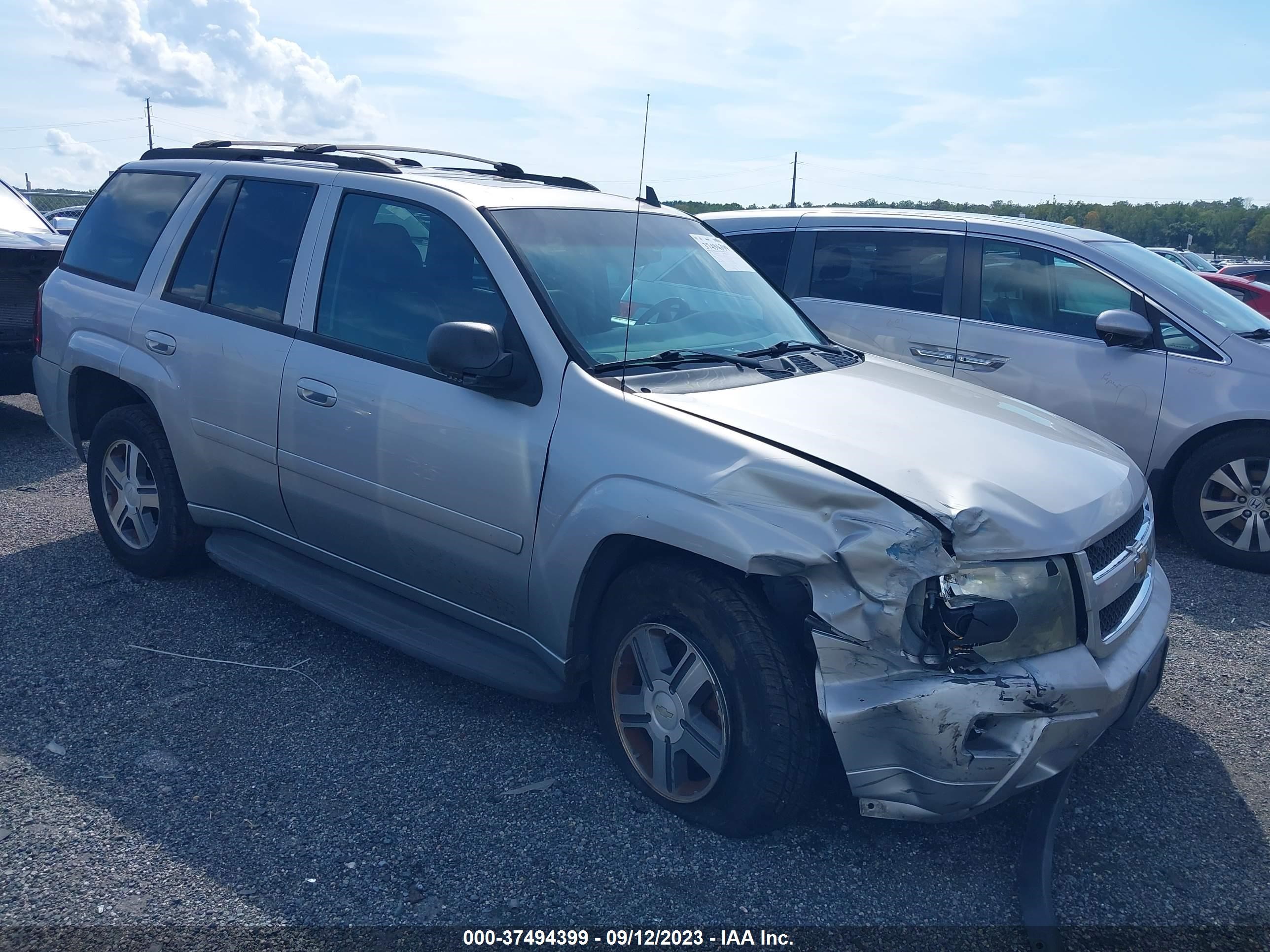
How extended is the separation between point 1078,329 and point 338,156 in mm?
4301

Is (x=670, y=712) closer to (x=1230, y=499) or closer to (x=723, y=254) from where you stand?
(x=723, y=254)

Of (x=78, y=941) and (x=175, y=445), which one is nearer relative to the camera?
(x=78, y=941)

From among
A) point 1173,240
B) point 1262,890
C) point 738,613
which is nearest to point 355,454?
point 738,613

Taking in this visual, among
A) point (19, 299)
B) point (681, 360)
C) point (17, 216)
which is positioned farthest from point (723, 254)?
point (17, 216)

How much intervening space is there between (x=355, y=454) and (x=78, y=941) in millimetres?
1737

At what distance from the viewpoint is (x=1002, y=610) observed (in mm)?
2551

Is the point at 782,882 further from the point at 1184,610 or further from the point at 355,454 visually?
the point at 1184,610

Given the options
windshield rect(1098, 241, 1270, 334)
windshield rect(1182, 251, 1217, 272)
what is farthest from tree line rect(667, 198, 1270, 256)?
windshield rect(1098, 241, 1270, 334)

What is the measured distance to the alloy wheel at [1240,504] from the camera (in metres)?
5.43

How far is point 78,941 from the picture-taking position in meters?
2.46

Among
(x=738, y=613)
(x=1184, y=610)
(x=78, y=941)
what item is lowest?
(x=78, y=941)

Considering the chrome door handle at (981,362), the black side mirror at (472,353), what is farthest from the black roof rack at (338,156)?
the chrome door handle at (981,362)

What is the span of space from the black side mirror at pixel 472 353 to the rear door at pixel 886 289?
3.56m

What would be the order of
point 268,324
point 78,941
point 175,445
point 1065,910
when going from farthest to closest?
point 175,445 < point 268,324 < point 1065,910 < point 78,941
